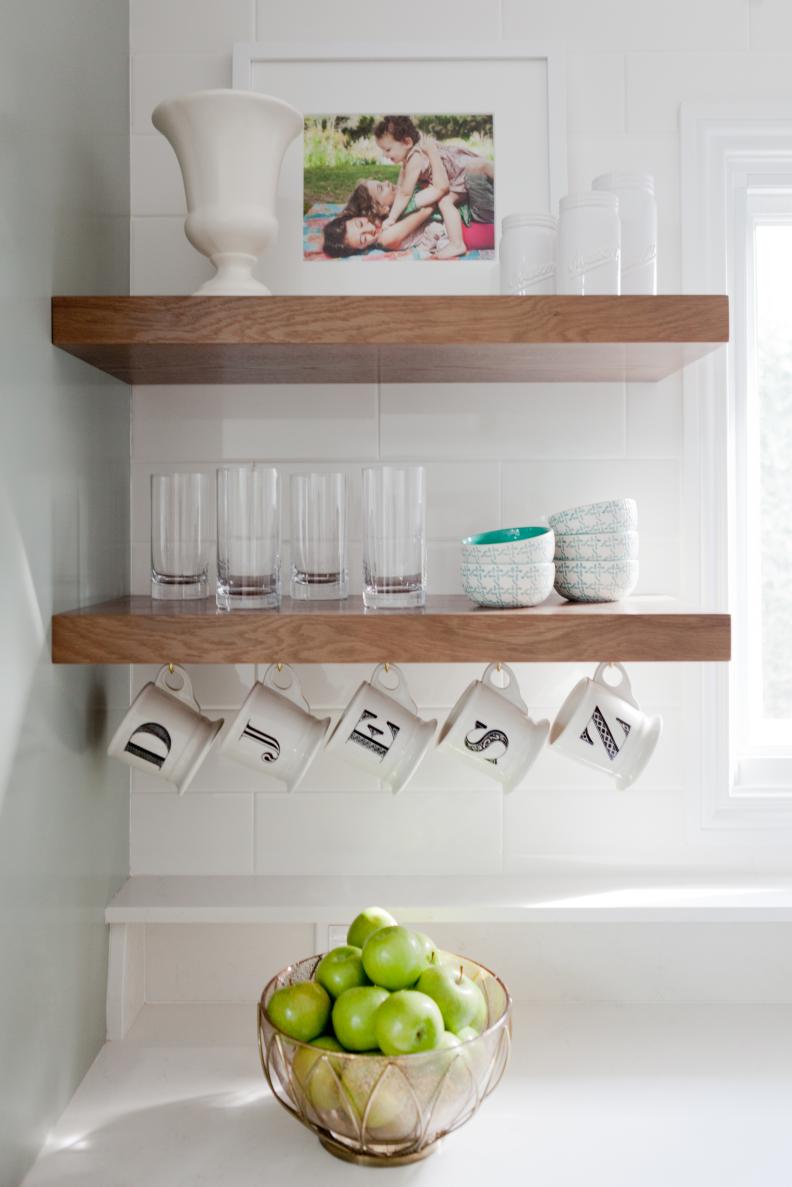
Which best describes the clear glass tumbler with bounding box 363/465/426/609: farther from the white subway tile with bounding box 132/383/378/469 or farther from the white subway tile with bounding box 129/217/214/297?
the white subway tile with bounding box 129/217/214/297

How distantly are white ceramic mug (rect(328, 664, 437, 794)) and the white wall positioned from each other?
164 mm

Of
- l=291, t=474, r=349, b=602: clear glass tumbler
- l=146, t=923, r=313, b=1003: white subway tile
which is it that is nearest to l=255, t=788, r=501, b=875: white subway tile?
l=146, t=923, r=313, b=1003: white subway tile

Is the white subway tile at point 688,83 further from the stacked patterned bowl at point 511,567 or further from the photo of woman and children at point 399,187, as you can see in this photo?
the stacked patterned bowl at point 511,567

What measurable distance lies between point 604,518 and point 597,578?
6 centimetres

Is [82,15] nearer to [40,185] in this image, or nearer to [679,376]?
[40,185]

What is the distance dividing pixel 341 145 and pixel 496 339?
0.43 m

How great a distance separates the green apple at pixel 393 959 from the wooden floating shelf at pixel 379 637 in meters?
0.27

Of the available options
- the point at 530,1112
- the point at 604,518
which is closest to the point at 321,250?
the point at 604,518

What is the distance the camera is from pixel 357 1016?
907mm

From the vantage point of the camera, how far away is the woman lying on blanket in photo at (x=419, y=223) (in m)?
1.21

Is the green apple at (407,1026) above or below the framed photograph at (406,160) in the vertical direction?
below

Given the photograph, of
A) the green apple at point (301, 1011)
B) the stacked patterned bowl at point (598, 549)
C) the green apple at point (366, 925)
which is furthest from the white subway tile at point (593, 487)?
the green apple at point (301, 1011)

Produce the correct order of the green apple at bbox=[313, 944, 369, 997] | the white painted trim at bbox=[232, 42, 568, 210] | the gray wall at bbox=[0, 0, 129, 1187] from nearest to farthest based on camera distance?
the gray wall at bbox=[0, 0, 129, 1187], the green apple at bbox=[313, 944, 369, 997], the white painted trim at bbox=[232, 42, 568, 210]

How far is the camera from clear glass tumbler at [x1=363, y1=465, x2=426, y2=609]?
1.00m
